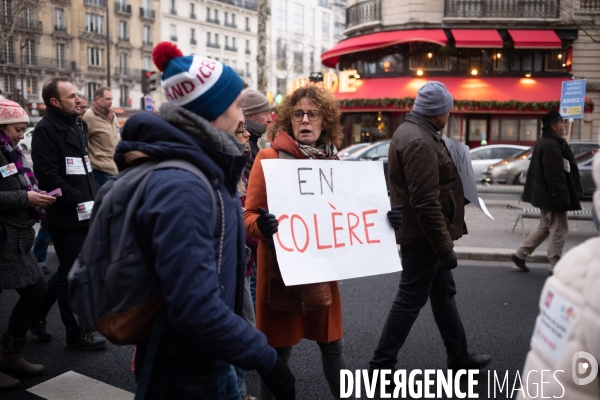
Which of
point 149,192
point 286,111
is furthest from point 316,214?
point 149,192

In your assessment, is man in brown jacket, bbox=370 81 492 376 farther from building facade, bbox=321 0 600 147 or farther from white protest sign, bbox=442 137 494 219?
building facade, bbox=321 0 600 147

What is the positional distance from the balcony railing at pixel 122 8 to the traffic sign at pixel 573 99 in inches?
2298

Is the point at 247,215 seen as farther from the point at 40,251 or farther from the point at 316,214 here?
the point at 40,251

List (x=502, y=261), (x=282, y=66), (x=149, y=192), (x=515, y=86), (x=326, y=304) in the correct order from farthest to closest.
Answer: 1. (x=282, y=66)
2. (x=515, y=86)
3. (x=502, y=261)
4. (x=326, y=304)
5. (x=149, y=192)

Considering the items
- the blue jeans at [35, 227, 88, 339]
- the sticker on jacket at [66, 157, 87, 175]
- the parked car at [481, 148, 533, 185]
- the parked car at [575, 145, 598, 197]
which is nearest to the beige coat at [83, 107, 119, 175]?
the sticker on jacket at [66, 157, 87, 175]

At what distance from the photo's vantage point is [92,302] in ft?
6.20

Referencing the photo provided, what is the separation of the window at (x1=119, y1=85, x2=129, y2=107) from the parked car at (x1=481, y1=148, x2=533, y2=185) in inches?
2068

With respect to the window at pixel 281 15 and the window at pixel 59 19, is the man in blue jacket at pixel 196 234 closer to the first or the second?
the window at pixel 59 19

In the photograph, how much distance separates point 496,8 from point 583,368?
1127 inches

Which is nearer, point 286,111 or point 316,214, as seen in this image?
point 316,214

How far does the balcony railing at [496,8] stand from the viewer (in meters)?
26.9

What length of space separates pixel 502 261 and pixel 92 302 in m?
6.81

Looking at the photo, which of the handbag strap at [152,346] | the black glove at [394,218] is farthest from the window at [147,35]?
the handbag strap at [152,346]

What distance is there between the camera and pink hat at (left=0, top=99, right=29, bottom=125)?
4039mm
